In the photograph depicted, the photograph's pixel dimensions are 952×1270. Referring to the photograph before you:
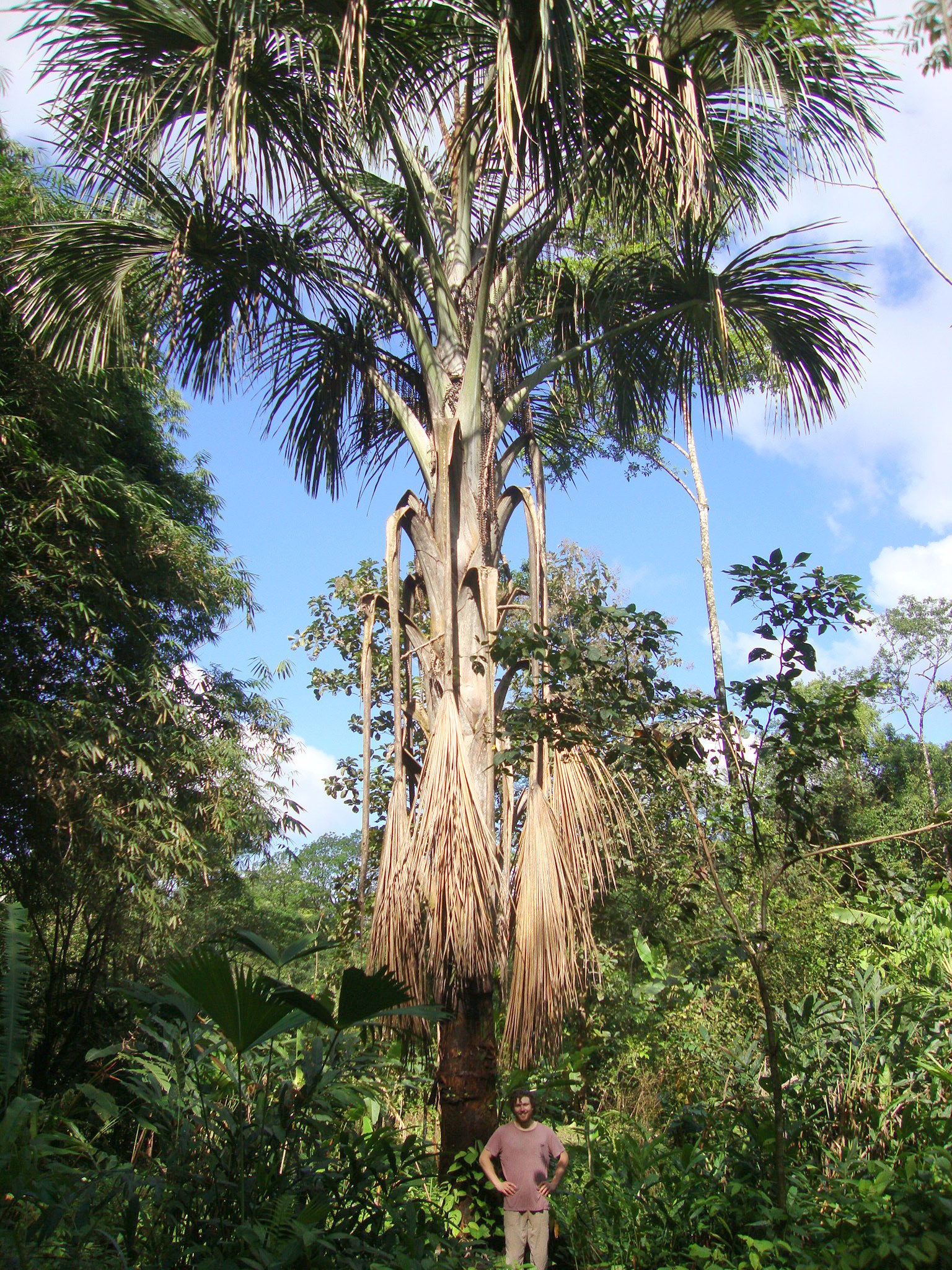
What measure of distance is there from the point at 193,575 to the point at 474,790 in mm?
7516

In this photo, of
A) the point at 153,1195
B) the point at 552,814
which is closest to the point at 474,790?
the point at 552,814

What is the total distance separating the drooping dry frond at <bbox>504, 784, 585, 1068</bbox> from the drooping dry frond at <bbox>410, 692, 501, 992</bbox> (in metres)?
0.14

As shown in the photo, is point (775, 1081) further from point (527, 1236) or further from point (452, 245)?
point (452, 245)

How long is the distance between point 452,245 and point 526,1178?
455 cm

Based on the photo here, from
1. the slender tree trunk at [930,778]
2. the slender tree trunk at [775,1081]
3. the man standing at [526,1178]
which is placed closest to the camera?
the slender tree trunk at [775,1081]

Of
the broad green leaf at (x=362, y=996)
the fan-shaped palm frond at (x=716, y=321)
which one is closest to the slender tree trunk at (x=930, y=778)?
the fan-shaped palm frond at (x=716, y=321)

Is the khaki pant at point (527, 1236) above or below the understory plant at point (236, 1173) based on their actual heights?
below

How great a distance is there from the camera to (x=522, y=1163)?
4.04 meters

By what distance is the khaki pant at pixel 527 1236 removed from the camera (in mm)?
4074

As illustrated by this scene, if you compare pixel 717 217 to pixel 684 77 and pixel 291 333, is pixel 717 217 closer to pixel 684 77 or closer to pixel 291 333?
pixel 684 77

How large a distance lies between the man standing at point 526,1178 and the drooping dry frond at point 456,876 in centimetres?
88

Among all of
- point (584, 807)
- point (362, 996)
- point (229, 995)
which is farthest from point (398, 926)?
point (229, 995)

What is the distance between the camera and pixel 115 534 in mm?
9719

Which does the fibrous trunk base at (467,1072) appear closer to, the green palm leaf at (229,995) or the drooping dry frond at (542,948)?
the drooping dry frond at (542,948)
